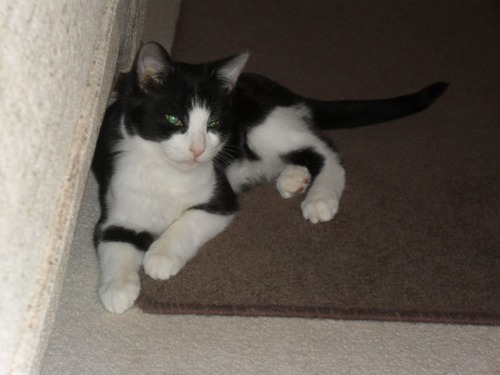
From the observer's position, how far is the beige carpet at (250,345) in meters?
1.40

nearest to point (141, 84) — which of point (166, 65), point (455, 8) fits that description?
point (166, 65)

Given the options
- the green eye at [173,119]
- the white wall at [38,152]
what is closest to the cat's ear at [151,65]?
the green eye at [173,119]

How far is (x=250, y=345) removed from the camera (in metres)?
1.46

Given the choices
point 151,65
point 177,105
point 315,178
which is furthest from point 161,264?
point 315,178

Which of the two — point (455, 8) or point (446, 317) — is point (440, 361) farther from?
point (455, 8)

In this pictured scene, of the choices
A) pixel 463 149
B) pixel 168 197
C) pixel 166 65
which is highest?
pixel 166 65

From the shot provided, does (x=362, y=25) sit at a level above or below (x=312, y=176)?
above

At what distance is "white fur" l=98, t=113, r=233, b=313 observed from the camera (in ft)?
5.10

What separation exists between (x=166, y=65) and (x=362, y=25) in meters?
1.71

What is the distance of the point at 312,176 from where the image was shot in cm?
206

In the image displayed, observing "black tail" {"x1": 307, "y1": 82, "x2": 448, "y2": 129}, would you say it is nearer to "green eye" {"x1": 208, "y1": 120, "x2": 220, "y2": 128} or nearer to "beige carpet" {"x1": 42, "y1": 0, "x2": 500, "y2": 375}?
"green eye" {"x1": 208, "y1": 120, "x2": 220, "y2": 128}

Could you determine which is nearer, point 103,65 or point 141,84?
point 103,65

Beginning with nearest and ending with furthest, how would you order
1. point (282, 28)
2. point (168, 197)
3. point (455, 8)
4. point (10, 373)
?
point (10, 373) → point (168, 197) → point (282, 28) → point (455, 8)

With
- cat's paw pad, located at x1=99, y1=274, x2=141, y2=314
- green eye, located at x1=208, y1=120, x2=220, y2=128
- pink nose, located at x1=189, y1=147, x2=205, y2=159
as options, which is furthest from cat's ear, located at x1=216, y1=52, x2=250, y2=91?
cat's paw pad, located at x1=99, y1=274, x2=141, y2=314
